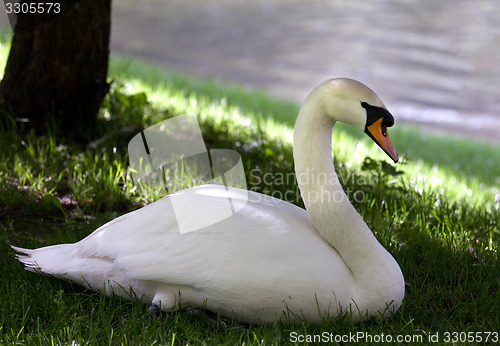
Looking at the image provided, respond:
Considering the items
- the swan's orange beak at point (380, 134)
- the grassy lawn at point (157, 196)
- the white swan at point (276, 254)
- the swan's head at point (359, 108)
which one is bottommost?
the grassy lawn at point (157, 196)

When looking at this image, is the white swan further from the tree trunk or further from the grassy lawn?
the tree trunk

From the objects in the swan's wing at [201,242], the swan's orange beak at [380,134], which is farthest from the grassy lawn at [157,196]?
the swan's orange beak at [380,134]

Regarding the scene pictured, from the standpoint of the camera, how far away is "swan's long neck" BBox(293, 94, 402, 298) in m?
2.85

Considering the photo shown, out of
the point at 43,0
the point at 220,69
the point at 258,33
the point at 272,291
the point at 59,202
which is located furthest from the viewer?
the point at 258,33

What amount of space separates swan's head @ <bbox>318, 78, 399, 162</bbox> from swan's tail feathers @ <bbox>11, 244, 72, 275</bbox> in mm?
1458

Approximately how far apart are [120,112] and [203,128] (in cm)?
73

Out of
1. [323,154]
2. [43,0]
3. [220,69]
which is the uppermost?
[43,0]

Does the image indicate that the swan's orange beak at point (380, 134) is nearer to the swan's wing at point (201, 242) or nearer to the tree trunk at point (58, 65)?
the swan's wing at point (201, 242)

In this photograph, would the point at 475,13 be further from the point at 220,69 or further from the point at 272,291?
the point at 272,291

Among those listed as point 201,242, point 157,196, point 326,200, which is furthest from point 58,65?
point 326,200

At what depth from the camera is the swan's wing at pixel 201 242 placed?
8.89ft

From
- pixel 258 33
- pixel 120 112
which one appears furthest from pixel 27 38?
pixel 258 33

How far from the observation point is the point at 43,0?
4.60 meters

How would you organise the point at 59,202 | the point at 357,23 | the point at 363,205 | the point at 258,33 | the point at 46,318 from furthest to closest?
the point at 357,23, the point at 258,33, the point at 363,205, the point at 59,202, the point at 46,318
